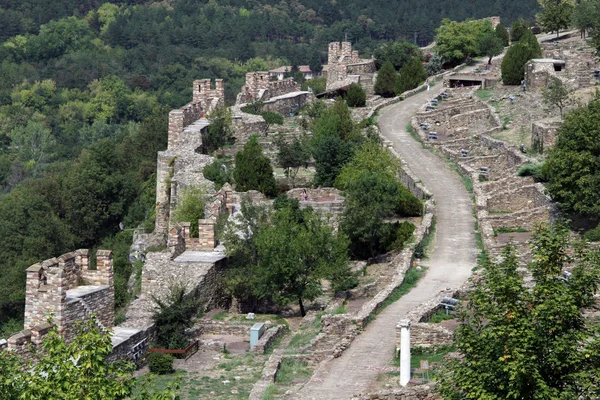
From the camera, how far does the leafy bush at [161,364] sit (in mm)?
26906

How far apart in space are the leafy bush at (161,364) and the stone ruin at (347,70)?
34363 millimetres

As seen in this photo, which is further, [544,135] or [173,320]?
[544,135]

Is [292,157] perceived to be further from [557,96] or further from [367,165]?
[557,96]

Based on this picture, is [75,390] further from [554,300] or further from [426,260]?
[426,260]

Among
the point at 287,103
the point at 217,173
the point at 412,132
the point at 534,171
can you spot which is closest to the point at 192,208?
the point at 217,173

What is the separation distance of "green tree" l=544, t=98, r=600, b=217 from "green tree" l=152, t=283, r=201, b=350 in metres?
10.8

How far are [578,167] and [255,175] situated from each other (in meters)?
10.9

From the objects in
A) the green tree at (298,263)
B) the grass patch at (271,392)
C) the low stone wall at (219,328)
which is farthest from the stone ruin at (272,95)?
the grass patch at (271,392)

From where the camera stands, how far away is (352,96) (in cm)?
5628

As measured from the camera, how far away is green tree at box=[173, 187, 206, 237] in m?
38.0

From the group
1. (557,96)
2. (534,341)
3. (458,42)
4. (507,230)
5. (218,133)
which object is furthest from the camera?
(458,42)

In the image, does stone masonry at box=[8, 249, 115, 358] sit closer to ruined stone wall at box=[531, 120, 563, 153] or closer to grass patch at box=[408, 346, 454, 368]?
grass patch at box=[408, 346, 454, 368]

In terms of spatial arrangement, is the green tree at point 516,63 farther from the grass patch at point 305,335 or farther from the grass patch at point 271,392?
the grass patch at point 271,392

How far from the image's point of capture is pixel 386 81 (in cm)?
5922
